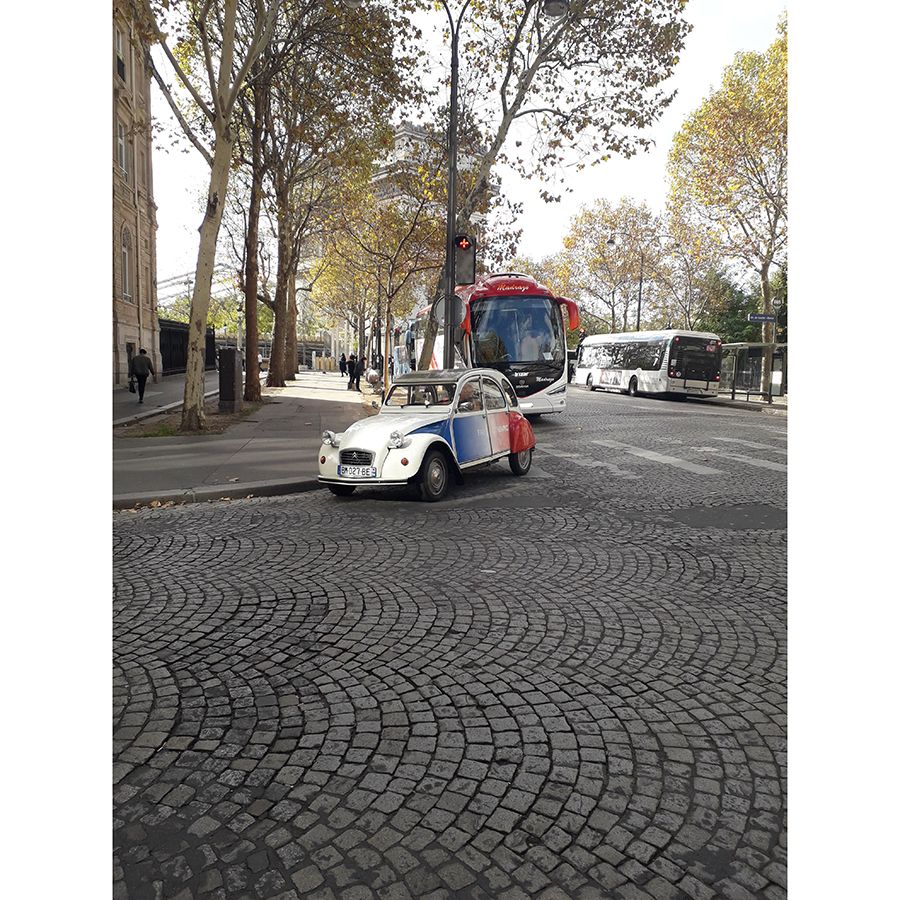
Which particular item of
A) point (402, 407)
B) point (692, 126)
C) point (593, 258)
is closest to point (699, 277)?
point (593, 258)

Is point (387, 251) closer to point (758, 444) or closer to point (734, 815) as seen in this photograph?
point (758, 444)

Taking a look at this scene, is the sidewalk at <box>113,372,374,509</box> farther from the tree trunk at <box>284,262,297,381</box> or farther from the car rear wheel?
the tree trunk at <box>284,262,297,381</box>

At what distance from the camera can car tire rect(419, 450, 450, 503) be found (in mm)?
7953

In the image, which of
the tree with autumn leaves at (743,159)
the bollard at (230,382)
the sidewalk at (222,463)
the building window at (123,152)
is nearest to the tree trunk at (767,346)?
the tree with autumn leaves at (743,159)

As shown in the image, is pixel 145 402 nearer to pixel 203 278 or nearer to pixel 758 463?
pixel 203 278

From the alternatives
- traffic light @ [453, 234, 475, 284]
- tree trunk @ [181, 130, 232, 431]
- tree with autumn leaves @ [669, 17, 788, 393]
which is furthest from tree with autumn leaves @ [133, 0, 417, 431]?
tree with autumn leaves @ [669, 17, 788, 393]

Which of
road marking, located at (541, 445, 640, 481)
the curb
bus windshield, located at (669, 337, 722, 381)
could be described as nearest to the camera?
the curb

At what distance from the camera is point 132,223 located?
93.9 ft

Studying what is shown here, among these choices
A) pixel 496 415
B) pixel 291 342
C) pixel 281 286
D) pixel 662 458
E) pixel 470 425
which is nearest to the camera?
pixel 470 425

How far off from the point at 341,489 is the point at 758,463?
6608 mm

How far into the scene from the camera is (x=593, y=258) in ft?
155

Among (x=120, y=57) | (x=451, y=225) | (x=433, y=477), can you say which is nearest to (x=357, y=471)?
(x=433, y=477)

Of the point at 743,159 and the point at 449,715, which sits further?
the point at 743,159

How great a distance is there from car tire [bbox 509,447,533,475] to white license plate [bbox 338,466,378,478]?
101 inches
